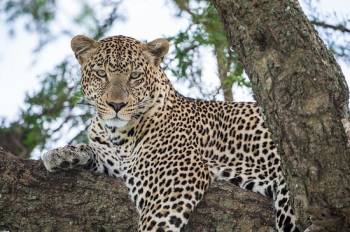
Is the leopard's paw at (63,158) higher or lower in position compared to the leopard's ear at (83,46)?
lower

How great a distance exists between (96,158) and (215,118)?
1.36 m

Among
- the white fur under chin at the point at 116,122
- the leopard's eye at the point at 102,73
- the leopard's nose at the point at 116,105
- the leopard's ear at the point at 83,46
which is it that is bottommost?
the white fur under chin at the point at 116,122

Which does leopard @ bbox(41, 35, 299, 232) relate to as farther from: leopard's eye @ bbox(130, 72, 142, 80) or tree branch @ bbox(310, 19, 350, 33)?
tree branch @ bbox(310, 19, 350, 33)

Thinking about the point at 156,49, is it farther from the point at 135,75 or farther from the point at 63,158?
the point at 63,158

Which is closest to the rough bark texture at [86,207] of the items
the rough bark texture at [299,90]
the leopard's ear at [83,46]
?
the leopard's ear at [83,46]

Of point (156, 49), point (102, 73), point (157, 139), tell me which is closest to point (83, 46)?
point (102, 73)

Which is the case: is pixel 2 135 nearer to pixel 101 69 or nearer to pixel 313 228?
pixel 101 69

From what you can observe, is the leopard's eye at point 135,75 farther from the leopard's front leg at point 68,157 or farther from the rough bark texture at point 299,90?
the rough bark texture at point 299,90


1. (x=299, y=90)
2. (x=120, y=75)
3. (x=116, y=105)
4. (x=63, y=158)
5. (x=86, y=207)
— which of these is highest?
(x=120, y=75)

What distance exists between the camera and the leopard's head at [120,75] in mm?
8586

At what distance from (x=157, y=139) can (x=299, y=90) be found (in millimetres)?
3221

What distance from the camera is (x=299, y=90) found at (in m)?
5.78

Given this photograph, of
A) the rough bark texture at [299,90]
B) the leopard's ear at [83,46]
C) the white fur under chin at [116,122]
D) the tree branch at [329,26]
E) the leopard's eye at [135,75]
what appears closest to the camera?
the rough bark texture at [299,90]

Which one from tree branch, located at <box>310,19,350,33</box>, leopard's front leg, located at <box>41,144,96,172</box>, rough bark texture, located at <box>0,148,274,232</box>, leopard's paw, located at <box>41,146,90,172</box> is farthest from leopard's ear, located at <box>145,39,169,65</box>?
tree branch, located at <box>310,19,350,33</box>
